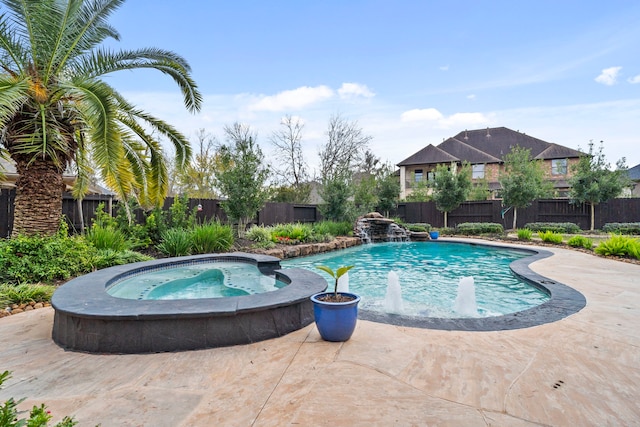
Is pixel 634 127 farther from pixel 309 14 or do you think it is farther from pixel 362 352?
pixel 362 352

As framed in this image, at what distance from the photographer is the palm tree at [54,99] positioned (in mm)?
5117

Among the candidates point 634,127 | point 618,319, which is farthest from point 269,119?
point 618,319

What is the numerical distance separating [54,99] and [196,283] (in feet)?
13.1

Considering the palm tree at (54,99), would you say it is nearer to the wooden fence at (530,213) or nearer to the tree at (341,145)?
the wooden fence at (530,213)

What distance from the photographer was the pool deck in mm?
1793

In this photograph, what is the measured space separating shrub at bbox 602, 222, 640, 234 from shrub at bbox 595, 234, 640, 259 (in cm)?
651

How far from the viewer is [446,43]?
32.3 feet

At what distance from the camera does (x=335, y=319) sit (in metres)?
2.77

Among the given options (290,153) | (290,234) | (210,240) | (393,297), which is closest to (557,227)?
(290,234)

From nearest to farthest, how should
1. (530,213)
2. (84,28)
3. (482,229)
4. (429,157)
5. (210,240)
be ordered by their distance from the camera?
(84,28), (210,240), (482,229), (530,213), (429,157)

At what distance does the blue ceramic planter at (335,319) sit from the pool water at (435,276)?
1830mm

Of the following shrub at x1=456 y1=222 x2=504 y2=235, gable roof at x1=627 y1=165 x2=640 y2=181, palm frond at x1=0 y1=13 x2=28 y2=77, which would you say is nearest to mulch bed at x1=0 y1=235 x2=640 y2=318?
shrub at x1=456 y1=222 x2=504 y2=235

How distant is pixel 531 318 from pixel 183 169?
24.4 feet

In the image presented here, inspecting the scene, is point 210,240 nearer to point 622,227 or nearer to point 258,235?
point 258,235
